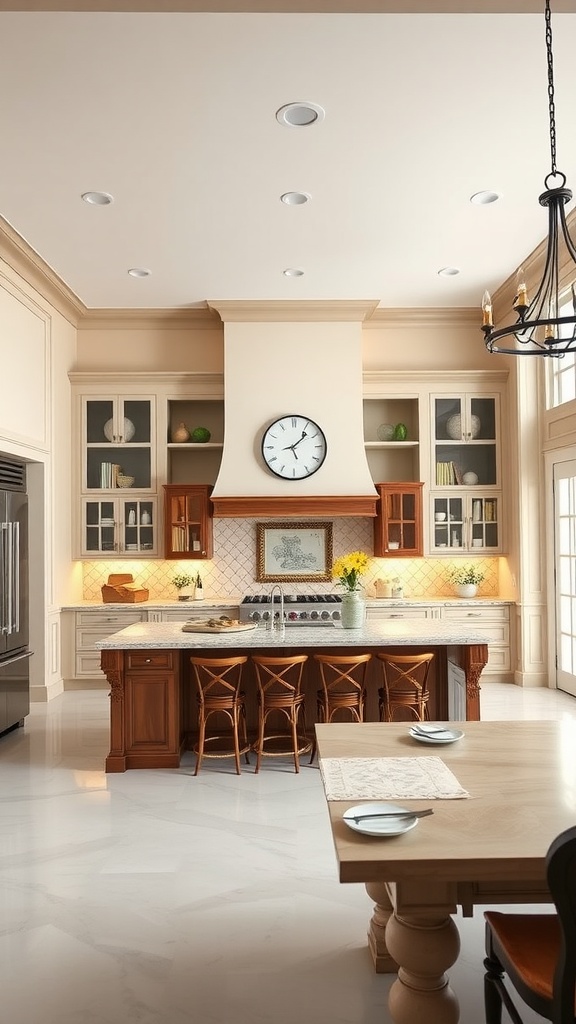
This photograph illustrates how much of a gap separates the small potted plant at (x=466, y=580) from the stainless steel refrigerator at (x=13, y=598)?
4.17 meters

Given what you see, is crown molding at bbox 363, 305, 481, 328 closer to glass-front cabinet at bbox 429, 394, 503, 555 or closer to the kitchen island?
glass-front cabinet at bbox 429, 394, 503, 555

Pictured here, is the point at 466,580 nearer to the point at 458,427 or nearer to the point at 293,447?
the point at 458,427

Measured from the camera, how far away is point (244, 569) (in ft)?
26.3

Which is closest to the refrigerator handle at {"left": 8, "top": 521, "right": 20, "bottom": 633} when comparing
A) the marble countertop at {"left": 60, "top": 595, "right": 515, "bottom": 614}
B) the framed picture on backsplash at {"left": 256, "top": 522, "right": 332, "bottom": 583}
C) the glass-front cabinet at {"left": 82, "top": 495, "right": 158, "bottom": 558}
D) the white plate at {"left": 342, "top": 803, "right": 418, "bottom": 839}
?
the marble countertop at {"left": 60, "top": 595, "right": 515, "bottom": 614}

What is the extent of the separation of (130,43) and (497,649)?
6052 mm

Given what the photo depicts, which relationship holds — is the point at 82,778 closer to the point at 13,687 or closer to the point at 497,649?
the point at 13,687

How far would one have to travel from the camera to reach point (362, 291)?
738cm

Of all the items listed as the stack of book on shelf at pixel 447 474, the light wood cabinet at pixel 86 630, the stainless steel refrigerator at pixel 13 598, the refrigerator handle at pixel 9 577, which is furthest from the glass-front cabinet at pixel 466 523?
the refrigerator handle at pixel 9 577

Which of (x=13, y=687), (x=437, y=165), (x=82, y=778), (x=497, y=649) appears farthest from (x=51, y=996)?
(x=497, y=649)

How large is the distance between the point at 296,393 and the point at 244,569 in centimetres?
192

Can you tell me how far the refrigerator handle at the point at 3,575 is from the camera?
223 inches

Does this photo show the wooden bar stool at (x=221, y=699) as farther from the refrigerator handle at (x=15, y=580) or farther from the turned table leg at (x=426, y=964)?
the turned table leg at (x=426, y=964)

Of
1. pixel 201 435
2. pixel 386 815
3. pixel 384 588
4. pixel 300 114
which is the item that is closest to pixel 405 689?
pixel 384 588

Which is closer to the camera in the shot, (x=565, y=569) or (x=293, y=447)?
(x=565, y=569)
